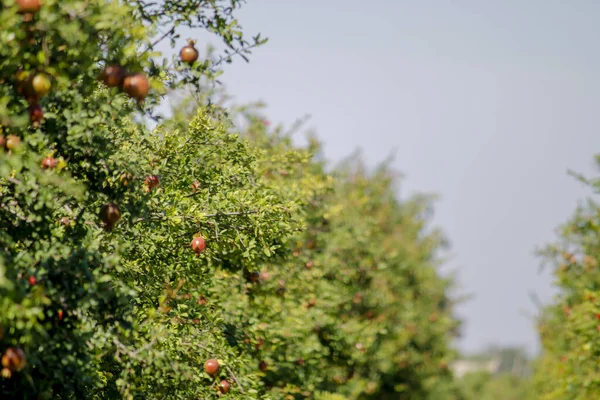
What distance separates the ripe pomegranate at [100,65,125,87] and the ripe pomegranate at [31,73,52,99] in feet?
1.54

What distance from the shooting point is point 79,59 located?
16.8ft

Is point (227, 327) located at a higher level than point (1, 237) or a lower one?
higher

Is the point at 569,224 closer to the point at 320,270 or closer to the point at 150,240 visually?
the point at 320,270

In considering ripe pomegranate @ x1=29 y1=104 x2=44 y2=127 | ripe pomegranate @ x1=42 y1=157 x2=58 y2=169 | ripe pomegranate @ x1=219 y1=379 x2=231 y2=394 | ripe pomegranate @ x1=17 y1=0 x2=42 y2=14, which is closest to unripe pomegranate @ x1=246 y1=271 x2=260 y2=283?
ripe pomegranate @ x1=219 y1=379 x2=231 y2=394

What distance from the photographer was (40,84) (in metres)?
4.88

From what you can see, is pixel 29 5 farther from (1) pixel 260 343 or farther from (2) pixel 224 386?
(1) pixel 260 343

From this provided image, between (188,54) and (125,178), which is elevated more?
(188,54)

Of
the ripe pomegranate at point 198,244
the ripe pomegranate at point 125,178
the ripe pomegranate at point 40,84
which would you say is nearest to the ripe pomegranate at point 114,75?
the ripe pomegranate at point 40,84

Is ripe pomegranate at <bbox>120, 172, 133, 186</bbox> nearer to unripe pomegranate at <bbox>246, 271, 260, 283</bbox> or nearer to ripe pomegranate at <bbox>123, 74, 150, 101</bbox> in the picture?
ripe pomegranate at <bbox>123, 74, 150, 101</bbox>

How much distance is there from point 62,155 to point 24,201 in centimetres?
56

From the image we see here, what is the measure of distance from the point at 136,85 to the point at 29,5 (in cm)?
90

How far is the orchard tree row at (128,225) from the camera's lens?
4.98 meters

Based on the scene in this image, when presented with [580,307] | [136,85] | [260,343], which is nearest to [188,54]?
[136,85]

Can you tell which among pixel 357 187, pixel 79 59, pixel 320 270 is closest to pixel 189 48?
pixel 79 59
